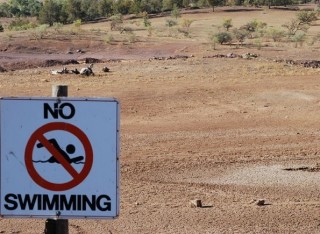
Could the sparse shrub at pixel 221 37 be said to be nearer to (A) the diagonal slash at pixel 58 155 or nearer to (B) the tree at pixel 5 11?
(A) the diagonal slash at pixel 58 155

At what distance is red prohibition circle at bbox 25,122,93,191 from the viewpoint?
10.7ft

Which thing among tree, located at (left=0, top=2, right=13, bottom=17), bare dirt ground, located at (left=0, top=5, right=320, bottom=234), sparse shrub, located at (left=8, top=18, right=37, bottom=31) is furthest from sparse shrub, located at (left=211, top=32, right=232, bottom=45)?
tree, located at (left=0, top=2, right=13, bottom=17)

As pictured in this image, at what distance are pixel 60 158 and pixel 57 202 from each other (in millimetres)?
217

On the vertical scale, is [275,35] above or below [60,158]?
below

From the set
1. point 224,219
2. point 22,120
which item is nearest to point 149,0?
point 224,219

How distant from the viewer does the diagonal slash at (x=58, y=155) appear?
3.27 m

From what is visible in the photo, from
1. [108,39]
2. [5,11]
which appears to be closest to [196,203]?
[108,39]

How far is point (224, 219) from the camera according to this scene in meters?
8.94

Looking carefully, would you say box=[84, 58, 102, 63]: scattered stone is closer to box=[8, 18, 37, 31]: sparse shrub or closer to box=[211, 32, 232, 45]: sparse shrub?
box=[211, 32, 232, 45]: sparse shrub

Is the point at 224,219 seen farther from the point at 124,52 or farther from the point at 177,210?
the point at 124,52

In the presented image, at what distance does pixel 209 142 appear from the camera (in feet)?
A: 49.9

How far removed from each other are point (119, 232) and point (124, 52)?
2934cm

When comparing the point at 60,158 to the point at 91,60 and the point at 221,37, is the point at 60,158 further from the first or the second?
the point at 221,37

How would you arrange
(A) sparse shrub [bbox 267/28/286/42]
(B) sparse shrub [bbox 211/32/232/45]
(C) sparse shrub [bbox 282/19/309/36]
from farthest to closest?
(C) sparse shrub [bbox 282/19/309/36] < (A) sparse shrub [bbox 267/28/286/42] < (B) sparse shrub [bbox 211/32/232/45]
